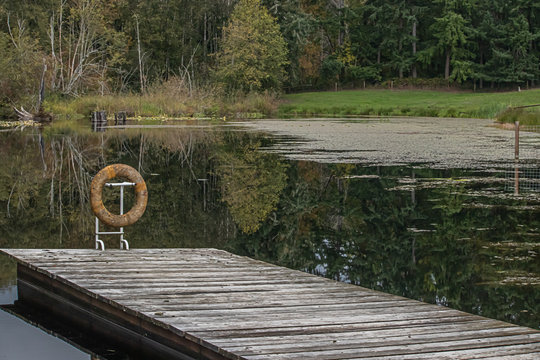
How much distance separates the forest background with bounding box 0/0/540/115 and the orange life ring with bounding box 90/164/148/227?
38678 mm

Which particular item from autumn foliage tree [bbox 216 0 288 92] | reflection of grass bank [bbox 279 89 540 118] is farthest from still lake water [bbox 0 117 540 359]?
autumn foliage tree [bbox 216 0 288 92]

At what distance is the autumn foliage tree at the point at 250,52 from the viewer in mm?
64500

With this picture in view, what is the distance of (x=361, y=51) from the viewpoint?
8138cm

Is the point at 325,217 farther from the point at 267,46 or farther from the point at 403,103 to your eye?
the point at 267,46

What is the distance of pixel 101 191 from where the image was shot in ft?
32.7

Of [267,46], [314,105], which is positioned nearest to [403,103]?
[314,105]

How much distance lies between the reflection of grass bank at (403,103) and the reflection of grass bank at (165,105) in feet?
13.9

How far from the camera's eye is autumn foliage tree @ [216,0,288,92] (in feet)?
212

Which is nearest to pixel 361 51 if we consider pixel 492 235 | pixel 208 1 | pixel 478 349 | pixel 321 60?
pixel 321 60

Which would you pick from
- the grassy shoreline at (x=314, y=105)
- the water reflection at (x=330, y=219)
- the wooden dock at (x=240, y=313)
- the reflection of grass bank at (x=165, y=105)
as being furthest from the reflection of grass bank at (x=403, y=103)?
the wooden dock at (x=240, y=313)

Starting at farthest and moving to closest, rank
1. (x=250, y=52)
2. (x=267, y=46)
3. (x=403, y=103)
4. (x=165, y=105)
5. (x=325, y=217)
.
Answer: (x=267, y=46), (x=250, y=52), (x=403, y=103), (x=165, y=105), (x=325, y=217)

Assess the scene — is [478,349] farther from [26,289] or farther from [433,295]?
[26,289]

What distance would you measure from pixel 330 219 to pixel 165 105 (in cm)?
3802

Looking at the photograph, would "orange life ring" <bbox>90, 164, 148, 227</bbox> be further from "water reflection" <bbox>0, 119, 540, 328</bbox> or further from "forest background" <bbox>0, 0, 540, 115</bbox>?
"forest background" <bbox>0, 0, 540, 115</bbox>
